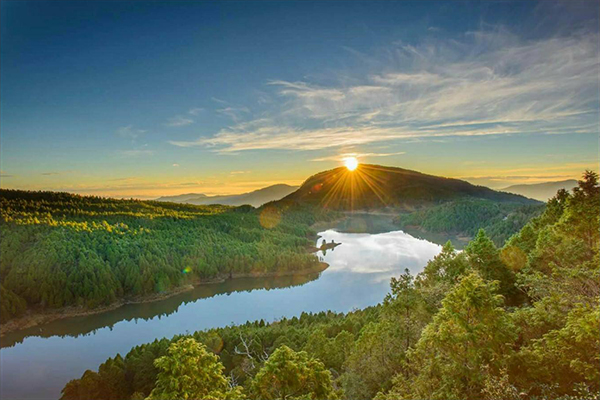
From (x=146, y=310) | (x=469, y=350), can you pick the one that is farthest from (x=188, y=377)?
(x=146, y=310)

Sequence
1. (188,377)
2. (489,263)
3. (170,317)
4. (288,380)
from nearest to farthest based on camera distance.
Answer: (188,377) → (288,380) → (489,263) → (170,317)

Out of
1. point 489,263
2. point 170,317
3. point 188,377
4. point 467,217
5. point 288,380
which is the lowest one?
point 170,317

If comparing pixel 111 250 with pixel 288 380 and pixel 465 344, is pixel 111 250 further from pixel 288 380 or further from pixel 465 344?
pixel 465 344

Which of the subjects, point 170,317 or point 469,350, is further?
point 170,317

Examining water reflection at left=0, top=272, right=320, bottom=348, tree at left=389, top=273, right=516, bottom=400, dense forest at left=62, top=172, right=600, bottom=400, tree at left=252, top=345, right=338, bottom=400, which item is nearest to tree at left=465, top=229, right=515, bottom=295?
dense forest at left=62, top=172, right=600, bottom=400

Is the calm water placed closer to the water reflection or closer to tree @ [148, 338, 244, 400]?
the water reflection

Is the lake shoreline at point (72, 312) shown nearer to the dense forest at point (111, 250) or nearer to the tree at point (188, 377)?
the dense forest at point (111, 250)

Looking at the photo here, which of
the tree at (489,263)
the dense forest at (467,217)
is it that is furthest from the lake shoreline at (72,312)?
the dense forest at (467,217)
